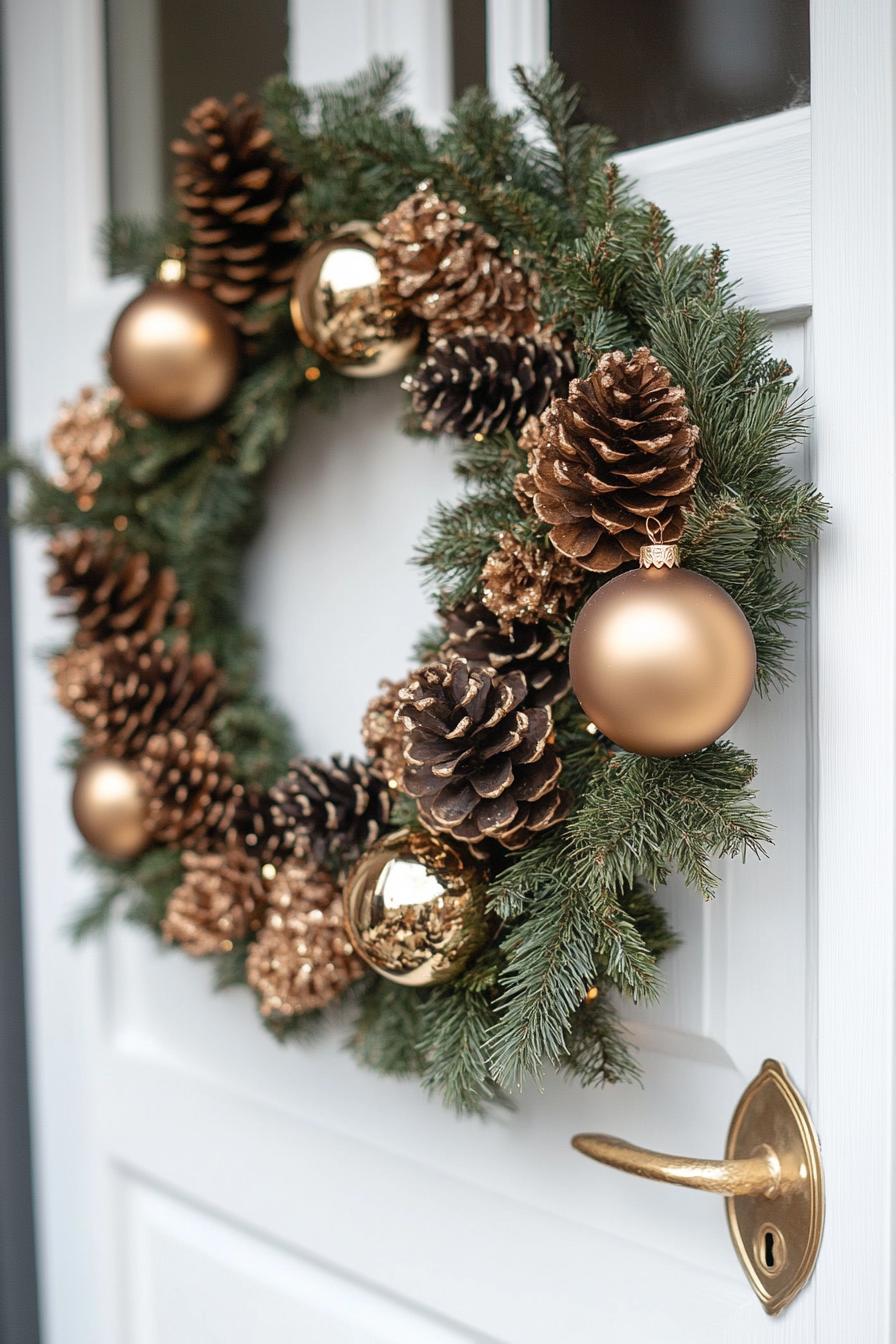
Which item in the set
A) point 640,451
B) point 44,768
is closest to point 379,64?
point 640,451

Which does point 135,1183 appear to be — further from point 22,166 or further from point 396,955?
point 22,166

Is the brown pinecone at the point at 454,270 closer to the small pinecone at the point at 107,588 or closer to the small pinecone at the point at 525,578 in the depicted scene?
the small pinecone at the point at 525,578

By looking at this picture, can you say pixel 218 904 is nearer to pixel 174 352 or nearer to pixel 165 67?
pixel 174 352

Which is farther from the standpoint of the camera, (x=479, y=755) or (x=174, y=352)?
(x=174, y=352)

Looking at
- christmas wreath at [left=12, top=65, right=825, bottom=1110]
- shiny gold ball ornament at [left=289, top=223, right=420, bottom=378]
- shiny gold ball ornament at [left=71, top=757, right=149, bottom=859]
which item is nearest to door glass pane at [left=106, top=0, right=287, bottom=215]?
christmas wreath at [left=12, top=65, right=825, bottom=1110]

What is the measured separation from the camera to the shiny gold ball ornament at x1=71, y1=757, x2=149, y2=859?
Answer: 770mm

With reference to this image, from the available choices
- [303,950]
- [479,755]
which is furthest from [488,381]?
[303,950]

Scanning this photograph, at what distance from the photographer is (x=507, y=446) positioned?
58 cm

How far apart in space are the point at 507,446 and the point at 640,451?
11 centimetres

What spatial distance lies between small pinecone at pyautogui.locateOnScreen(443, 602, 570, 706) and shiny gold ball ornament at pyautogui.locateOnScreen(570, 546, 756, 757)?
0.09 metres

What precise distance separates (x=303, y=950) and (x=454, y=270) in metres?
0.41

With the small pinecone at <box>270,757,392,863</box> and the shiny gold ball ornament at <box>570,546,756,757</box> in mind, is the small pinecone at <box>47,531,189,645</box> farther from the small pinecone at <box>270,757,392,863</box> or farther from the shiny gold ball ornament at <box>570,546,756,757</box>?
the shiny gold ball ornament at <box>570,546,756,757</box>

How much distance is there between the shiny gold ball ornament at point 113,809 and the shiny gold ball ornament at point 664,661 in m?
0.42

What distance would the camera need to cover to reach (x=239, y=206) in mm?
714
